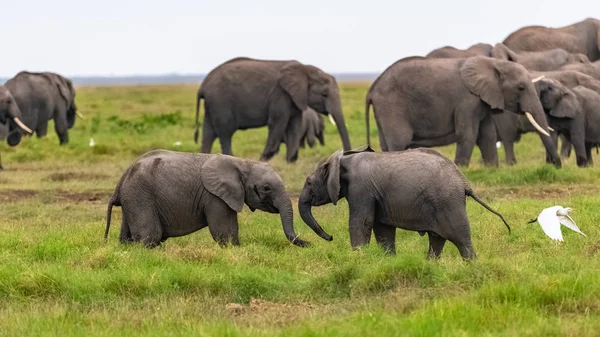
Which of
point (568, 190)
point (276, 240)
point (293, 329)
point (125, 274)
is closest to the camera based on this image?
point (293, 329)

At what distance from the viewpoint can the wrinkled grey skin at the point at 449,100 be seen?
14.4 m

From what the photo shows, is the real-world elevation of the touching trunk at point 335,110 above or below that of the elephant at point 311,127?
above

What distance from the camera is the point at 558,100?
610 inches

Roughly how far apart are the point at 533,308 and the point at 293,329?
57.2 inches

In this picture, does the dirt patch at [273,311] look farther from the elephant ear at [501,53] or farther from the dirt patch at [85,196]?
the elephant ear at [501,53]

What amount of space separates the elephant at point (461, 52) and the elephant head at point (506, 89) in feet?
11.9

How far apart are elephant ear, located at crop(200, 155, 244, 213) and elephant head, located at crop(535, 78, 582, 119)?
294 inches

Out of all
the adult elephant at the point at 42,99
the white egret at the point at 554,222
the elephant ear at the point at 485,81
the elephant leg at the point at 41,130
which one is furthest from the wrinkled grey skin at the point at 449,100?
the elephant leg at the point at 41,130

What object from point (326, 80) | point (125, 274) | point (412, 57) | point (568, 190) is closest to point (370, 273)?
point (125, 274)

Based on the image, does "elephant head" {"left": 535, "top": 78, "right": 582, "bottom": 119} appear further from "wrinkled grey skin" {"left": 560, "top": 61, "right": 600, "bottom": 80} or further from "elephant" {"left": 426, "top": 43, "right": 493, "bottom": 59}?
"wrinkled grey skin" {"left": 560, "top": 61, "right": 600, "bottom": 80}

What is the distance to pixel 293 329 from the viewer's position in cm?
611

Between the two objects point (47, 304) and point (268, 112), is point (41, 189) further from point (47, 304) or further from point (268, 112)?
point (47, 304)

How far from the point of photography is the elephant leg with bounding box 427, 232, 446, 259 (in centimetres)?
861

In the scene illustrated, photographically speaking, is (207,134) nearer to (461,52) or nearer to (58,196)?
(461,52)
